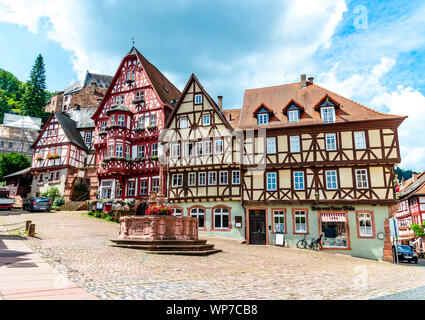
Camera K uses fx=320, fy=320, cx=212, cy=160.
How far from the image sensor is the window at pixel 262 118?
87.6 feet

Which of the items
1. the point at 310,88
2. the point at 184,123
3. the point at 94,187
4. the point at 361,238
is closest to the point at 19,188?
the point at 94,187

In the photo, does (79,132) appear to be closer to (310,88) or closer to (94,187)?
(94,187)

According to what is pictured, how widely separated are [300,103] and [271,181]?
734 centimetres

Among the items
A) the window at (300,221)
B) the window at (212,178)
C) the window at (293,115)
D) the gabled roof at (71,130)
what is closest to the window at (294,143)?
the window at (293,115)

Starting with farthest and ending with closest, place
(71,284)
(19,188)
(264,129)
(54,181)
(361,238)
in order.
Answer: (19,188), (54,181), (264,129), (361,238), (71,284)

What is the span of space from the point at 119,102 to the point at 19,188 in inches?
822

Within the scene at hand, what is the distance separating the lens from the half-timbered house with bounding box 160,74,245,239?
2611 centimetres

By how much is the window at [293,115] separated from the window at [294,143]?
1.60 metres

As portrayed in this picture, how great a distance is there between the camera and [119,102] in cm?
3575

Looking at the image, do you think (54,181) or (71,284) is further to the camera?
(54,181)

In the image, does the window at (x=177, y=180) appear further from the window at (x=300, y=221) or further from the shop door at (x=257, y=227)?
the window at (x=300, y=221)

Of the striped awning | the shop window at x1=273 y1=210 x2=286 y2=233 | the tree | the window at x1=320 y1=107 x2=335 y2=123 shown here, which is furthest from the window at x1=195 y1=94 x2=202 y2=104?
the tree

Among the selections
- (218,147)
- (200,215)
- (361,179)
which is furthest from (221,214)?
(361,179)

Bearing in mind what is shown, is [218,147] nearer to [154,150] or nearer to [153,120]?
[154,150]
